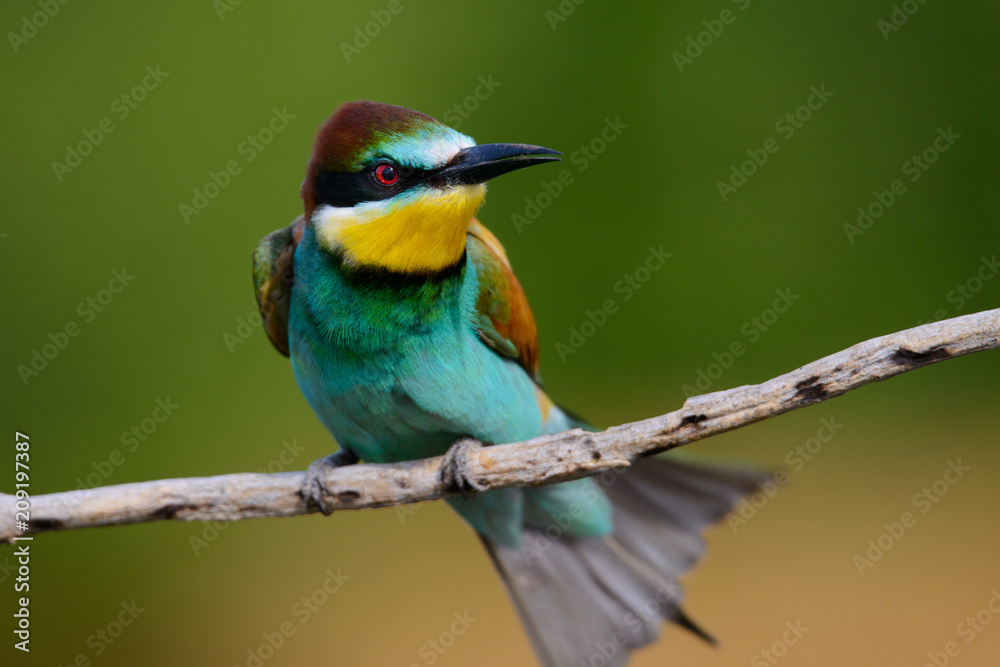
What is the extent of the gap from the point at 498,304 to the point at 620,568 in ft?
2.61

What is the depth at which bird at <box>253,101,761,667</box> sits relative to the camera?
1.74m

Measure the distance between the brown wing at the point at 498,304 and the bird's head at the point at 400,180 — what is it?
9.7 inches

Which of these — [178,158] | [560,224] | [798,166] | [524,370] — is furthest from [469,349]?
[798,166]

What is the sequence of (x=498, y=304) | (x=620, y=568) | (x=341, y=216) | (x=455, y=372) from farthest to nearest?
(x=620, y=568), (x=498, y=304), (x=455, y=372), (x=341, y=216)

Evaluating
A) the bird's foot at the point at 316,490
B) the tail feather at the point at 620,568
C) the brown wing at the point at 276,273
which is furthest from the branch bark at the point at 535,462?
the tail feather at the point at 620,568

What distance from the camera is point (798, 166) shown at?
3.38 m

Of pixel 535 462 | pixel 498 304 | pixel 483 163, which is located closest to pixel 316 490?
pixel 535 462

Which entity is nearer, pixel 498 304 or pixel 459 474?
pixel 459 474

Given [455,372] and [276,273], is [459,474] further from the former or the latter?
[276,273]

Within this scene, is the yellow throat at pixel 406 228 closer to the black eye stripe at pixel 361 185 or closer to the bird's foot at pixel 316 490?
the black eye stripe at pixel 361 185

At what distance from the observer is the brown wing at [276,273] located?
207 centimetres

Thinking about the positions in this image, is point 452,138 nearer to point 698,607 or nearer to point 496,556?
point 496,556

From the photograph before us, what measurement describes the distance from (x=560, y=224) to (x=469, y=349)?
147cm

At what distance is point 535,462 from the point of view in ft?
5.51
